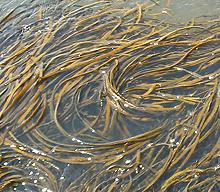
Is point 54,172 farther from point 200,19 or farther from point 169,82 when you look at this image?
point 200,19

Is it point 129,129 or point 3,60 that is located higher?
point 3,60

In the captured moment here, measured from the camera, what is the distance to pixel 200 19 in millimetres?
3506

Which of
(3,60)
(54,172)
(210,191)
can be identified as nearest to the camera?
(210,191)

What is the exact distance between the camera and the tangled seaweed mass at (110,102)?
2.50 m

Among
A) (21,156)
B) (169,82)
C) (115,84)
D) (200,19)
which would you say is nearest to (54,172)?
(21,156)

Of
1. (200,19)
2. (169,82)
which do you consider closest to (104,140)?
(169,82)

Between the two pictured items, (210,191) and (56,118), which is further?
(56,118)

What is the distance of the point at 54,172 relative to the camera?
2557 millimetres

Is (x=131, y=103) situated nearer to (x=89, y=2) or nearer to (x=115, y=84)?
(x=115, y=84)

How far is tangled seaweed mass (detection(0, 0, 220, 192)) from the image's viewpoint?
250cm

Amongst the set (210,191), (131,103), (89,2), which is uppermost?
(89,2)

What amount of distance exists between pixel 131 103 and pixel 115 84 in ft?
0.71

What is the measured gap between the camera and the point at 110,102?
9.43 feet

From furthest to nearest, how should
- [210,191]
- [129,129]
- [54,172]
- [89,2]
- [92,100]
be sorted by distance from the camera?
[89,2]
[92,100]
[129,129]
[54,172]
[210,191]
